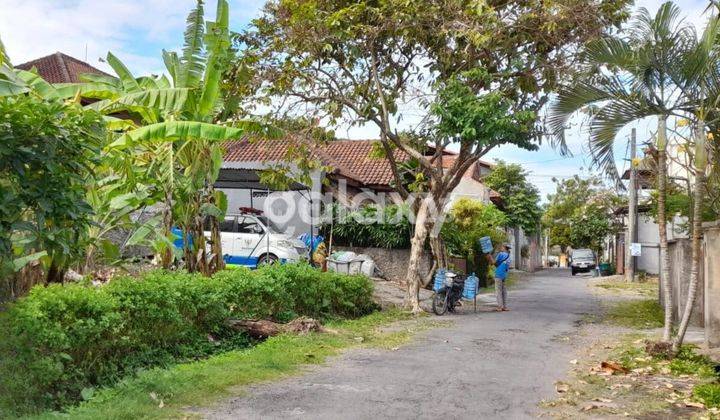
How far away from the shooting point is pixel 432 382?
8.02 metres

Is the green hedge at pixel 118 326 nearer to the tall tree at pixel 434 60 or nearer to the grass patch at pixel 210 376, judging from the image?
the grass patch at pixel 210 376

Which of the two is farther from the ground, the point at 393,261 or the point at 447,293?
the point at 393,261

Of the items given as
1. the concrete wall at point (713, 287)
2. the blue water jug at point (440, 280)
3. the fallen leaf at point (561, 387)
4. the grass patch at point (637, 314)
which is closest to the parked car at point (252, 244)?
the blue water jug at point (440, 280)

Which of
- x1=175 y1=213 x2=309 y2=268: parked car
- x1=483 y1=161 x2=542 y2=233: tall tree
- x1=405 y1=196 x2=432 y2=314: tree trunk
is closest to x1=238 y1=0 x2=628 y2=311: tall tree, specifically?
x1=405 y1=196 x2=432 y2=314: tree trunk

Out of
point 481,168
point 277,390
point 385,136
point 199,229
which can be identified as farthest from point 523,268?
point 277,390

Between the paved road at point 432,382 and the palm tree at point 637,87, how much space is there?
242 cm

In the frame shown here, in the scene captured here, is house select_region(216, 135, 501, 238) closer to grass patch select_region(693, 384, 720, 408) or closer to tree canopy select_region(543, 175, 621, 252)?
grass patch select_region(693, 384, 720, 408)

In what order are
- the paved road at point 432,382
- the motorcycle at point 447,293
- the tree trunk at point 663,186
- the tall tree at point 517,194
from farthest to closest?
the tall tree at point 517,194 → the motorcycle at point 447,293 → the tree trunk at point 663,186 → the paved road at point 432,382

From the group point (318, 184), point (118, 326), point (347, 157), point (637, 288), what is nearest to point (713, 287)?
point (118, 326)

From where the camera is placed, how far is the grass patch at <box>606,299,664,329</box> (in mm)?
14492

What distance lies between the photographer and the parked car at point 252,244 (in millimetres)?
19250

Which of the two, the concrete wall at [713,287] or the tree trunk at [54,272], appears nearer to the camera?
the tree trunk at [54,272]

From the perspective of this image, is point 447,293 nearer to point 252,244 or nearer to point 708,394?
point 252,244

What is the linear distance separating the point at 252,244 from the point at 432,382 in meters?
12.1
